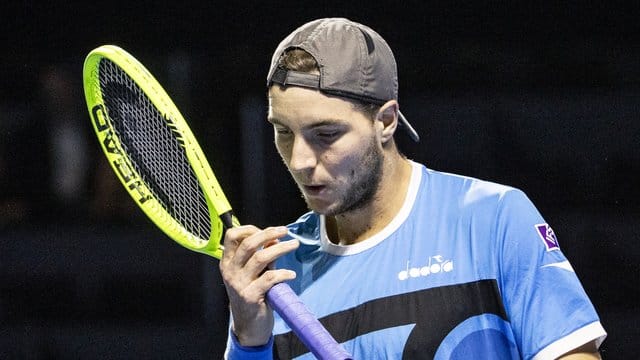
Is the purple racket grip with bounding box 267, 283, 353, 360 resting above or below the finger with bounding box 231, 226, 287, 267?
below

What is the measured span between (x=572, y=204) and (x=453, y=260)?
158cm

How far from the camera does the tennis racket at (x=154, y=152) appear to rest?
2385 mm

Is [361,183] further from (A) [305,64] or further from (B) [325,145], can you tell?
(A) [305,64]

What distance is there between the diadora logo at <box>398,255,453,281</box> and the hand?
0.76 ft

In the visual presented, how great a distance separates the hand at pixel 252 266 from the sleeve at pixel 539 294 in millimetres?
385

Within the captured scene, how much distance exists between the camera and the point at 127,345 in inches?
149

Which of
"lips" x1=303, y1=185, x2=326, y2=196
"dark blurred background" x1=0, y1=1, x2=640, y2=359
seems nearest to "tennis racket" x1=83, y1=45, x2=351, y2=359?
"lips" x1=303, y1=185, x2=326, y2=196

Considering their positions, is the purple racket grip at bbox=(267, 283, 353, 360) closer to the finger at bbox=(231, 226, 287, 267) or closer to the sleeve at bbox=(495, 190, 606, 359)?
the finger at bbox=(231, 226, 287, 267)

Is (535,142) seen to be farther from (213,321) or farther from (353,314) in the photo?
(353,314)

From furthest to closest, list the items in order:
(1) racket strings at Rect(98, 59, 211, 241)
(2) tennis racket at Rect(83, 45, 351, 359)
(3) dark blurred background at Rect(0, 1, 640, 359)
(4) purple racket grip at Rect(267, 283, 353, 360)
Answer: (3) dark blurred background at Rect(0, 1, 640, 359), (1) racket strings at Rect(98, 59, 211, 241), (2) tennis racket at Rect(83, 45, 351, 359), (4) purple racket grip at Rect(267, 283, 353, 360)

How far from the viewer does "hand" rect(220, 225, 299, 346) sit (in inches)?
81.0

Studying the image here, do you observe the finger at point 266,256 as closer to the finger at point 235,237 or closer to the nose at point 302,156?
the finger at point 235,237

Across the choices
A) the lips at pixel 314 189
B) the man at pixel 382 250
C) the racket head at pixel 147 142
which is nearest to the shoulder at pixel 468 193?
the man at pixel 382 250

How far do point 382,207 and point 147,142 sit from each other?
2.08 ft
